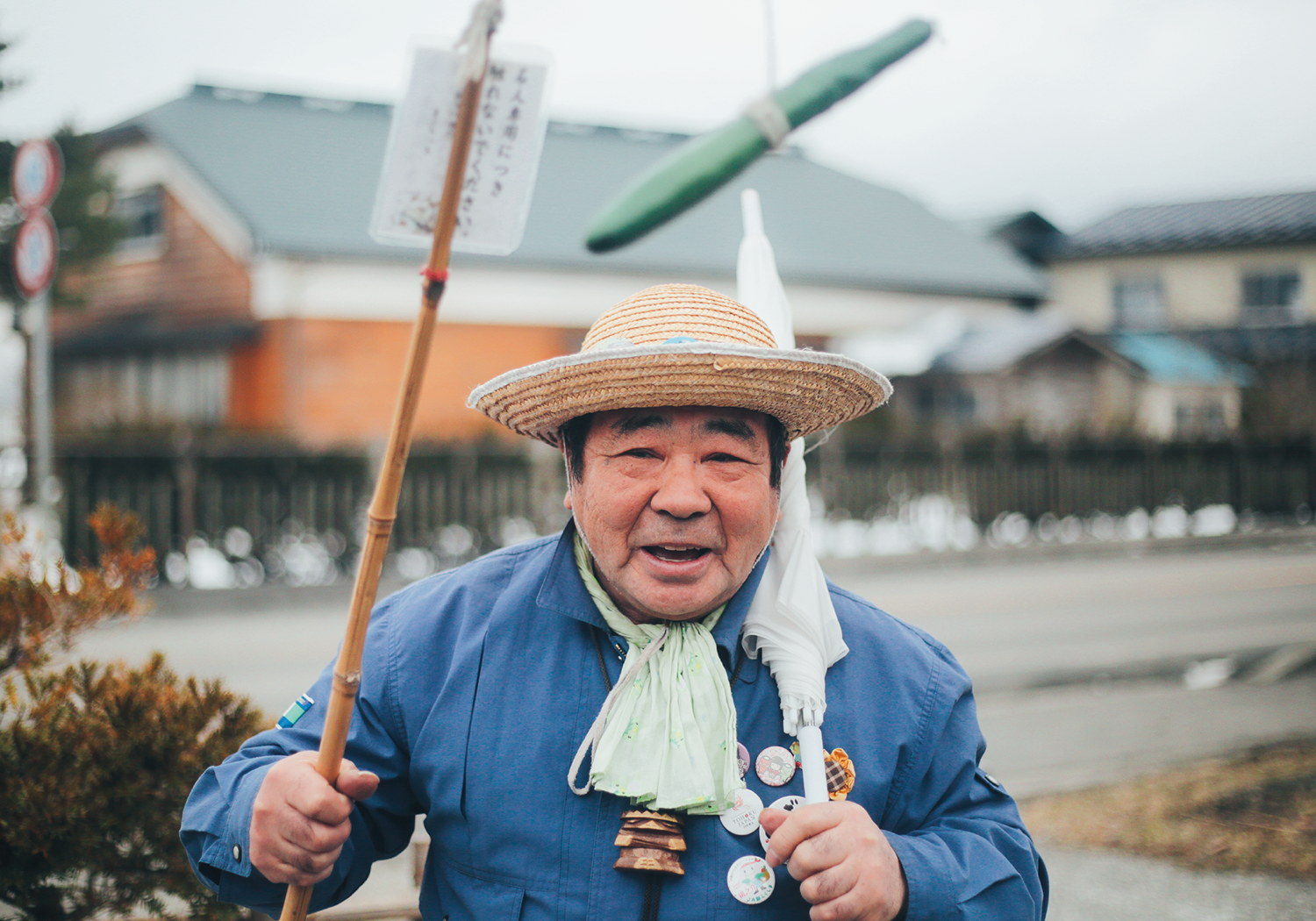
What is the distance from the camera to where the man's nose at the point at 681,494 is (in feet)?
5.74

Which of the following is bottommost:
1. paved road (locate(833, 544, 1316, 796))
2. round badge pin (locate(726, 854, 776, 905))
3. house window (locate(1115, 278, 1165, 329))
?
paved road (locate(833, 544, 1316, 796))

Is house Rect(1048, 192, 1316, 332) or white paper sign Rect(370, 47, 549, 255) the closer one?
white paper sign Rect(370, 47, 549, 255)

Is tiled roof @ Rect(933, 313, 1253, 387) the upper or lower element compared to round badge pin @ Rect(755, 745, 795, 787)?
upper

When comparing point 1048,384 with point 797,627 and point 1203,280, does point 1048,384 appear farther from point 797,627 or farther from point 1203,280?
point 797,627

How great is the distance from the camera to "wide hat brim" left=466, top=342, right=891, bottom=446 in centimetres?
173

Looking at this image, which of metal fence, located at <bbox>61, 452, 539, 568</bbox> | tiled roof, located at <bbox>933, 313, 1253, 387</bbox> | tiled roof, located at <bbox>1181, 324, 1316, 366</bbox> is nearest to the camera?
metal fence, located at <bbox>61, 452, 539, 568</bbox>

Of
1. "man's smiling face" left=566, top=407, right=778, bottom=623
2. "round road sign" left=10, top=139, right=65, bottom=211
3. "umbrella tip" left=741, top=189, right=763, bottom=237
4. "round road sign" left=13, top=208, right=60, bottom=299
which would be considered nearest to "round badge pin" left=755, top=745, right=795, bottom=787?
"man's smiling face" left=566, top=407, right=778, bottom=623

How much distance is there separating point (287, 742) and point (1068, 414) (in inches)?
959

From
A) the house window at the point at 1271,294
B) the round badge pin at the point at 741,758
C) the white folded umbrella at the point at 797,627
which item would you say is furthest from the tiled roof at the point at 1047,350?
the round badge pin at the point at 741,758

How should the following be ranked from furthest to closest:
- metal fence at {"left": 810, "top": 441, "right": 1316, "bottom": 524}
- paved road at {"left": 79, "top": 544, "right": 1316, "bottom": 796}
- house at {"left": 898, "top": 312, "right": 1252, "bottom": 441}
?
house at {"left": 898, "top": 312, "right": 1252, "bottom": 441} < metal fence at {"left": 810, "top": 441, "right": 1316, "bottom": 524} < paved road at {"left": 79, "top": 544, "right": 1316, "bottom": 796}

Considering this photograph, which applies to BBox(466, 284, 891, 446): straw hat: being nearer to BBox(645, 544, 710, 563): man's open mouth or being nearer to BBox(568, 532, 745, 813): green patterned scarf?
BBox(645, 544, 710, 563): man's open mouth

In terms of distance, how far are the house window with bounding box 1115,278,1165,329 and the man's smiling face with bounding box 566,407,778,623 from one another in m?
34.1

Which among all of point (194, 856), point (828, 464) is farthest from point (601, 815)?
point (828, 464)

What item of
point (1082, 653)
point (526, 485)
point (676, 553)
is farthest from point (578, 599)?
point (526, 485)
